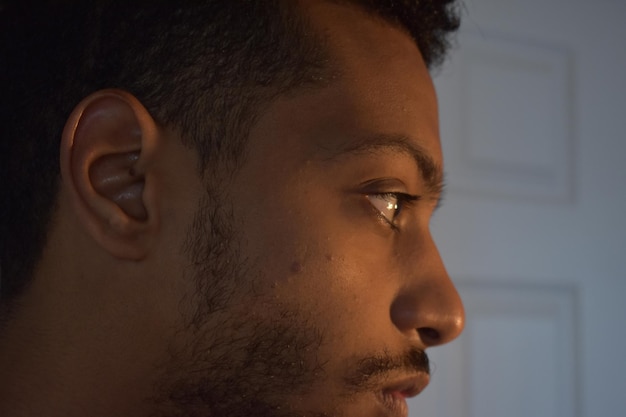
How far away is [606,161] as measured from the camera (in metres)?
1.43

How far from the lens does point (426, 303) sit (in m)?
0.82

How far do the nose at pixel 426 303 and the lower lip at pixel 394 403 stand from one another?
0.06 m

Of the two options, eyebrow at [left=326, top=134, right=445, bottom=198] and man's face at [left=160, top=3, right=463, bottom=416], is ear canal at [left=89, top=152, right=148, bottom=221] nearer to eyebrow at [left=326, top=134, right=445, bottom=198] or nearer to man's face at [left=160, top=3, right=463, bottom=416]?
man's face at [left=160, top=3, right=463, bottom=416]

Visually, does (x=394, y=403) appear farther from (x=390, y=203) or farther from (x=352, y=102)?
(x=352, y=102)

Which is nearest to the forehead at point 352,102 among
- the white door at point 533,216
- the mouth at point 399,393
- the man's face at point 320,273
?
the man's face at point 320,273

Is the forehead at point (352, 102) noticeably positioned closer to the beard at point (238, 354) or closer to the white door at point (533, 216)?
the beard at point (238, 354)

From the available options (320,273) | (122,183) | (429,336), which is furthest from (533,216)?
(122,183)

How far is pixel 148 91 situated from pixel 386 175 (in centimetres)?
25

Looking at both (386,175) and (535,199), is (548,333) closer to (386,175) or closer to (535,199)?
(535,199)

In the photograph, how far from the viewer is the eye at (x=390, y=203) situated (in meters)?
0.82

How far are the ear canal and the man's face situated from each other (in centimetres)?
7

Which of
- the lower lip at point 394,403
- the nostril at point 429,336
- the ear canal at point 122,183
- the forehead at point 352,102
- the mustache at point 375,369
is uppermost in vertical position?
the forehead at point 352,102

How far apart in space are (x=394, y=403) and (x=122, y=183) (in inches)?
13.6

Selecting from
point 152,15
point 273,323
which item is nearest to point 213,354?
point 273,323
